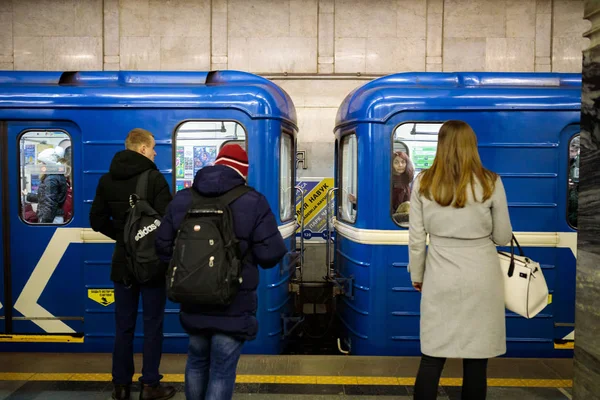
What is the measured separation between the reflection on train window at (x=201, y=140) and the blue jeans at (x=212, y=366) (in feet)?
6.68

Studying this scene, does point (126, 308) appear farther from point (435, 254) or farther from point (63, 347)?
point (435, 254)

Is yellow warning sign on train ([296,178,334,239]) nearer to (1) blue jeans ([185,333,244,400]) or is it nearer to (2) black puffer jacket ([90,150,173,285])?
(2) black puffer jacket ([90,150,173,285])

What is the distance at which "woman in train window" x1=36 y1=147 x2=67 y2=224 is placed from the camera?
4.26 m

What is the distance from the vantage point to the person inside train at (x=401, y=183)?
14.1 ft

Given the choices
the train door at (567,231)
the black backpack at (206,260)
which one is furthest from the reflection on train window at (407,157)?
the black backpack at (206,260)

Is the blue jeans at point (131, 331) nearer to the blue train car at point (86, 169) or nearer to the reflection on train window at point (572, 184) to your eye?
the blue train car at point (86, 169)

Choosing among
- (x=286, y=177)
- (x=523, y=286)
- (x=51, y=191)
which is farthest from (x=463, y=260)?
(x=51, y=191)

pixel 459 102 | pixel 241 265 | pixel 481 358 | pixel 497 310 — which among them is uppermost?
pixel 459 102

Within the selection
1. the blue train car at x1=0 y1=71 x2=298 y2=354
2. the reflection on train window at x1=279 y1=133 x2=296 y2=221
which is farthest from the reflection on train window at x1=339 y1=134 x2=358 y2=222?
the blue train car at x1=0 y1=71 x2=298 y2=354

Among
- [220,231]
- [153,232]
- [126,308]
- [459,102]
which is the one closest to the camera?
[220,231]

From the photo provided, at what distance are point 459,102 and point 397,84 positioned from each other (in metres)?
0.57

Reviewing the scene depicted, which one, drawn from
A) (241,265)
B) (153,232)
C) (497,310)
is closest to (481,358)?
(497,310)

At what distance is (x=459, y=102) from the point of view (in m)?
4.23

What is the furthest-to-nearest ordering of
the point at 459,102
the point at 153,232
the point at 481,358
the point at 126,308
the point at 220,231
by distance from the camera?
the point at 459,102 < the point at 126,308 < the point at 153,232 < the point at 481,358 < the point at 220,231
